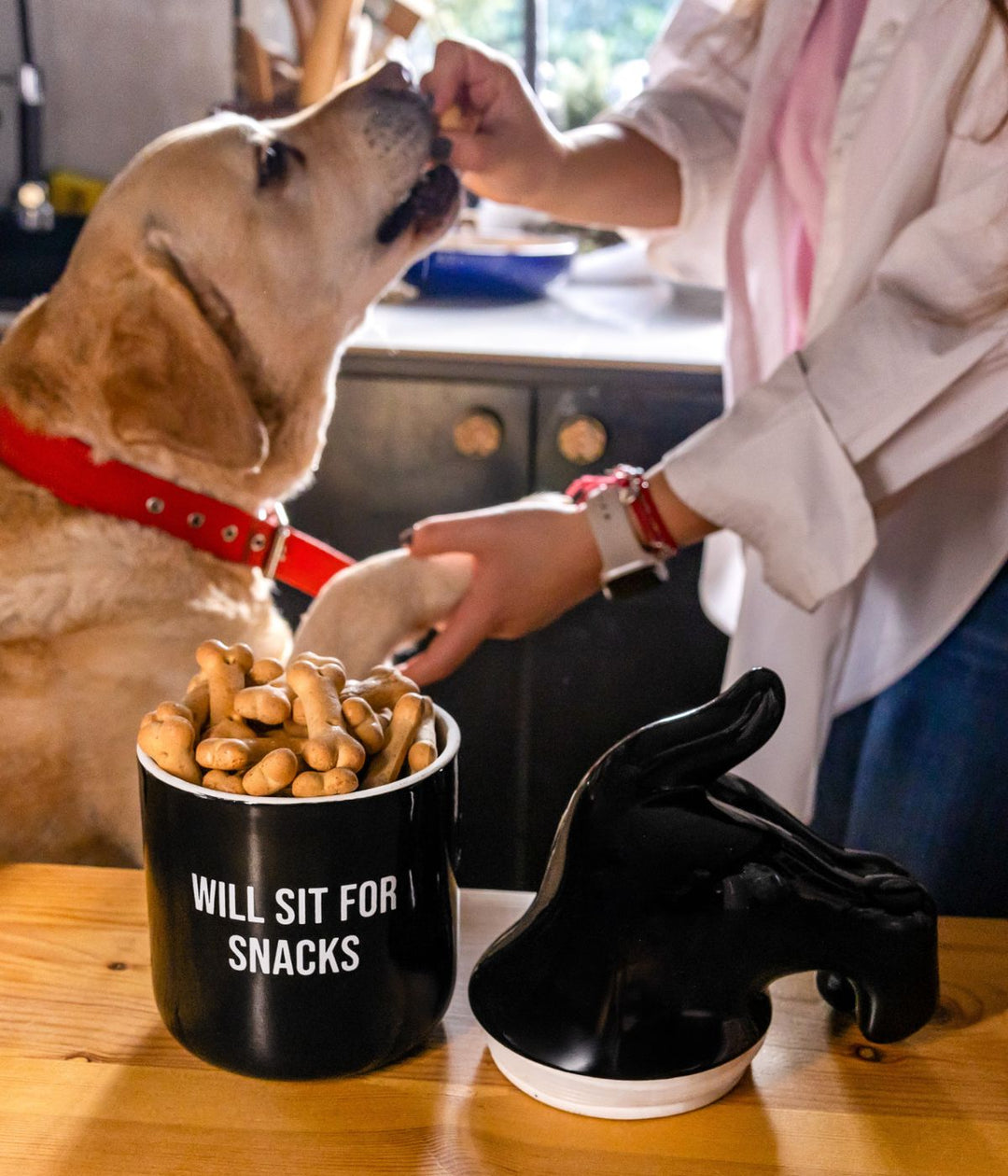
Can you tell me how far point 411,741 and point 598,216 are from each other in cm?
96

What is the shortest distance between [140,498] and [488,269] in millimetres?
967

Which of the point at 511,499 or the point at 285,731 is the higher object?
the point at 285,731

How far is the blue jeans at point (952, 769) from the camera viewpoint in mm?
986

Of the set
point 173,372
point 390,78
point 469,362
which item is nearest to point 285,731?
point 173,372

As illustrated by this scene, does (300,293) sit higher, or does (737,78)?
(737,78)

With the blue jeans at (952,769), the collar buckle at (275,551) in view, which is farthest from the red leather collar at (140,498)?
the blue jeans at (952,769)

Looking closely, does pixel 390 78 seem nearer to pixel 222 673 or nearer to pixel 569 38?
pixel 222 673

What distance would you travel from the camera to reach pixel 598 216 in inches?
51.5

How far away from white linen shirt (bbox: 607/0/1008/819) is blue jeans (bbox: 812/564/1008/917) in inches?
1.0

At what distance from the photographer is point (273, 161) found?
1078 mm

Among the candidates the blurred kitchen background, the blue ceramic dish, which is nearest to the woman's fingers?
the blurred kitchen background

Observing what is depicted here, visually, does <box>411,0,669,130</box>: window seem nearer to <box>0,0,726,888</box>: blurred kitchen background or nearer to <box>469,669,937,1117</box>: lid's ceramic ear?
<box>0,0,726,888</box>: blurred kitchen background

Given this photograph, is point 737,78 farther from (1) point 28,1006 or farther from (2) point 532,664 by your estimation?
(1) point 28,1006

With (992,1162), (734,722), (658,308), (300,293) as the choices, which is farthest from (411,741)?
(658,308)
